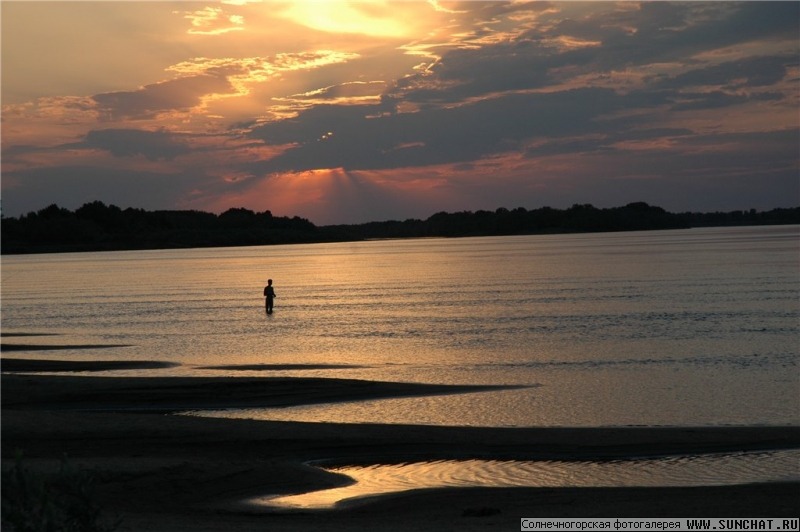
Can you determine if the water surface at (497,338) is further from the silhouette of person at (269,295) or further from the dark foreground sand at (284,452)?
the dark foreground sand at (284,452)

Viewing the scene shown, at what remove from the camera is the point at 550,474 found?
1605 centimetres

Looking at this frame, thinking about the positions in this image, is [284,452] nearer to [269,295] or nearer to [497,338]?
[497,338]

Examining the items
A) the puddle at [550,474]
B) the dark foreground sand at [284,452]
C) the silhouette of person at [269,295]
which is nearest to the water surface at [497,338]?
the silhouette of person at [269,295]

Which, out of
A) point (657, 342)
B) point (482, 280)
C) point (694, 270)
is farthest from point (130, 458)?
point (694, 270)

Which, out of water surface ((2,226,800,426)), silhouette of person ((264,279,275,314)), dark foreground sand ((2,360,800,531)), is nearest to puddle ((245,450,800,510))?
dark foreground sand ((2,360,800,531))

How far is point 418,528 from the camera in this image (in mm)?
12438

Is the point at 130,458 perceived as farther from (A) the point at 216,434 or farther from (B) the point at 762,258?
(B) the point at 762,258

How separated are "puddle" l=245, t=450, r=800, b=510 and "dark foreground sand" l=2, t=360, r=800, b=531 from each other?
46 cm

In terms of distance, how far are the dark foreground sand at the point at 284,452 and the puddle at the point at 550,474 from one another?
1.50 ft

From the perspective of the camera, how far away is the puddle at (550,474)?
593 inches

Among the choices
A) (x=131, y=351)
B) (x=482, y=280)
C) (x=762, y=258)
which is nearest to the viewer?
(x=131, y=351)

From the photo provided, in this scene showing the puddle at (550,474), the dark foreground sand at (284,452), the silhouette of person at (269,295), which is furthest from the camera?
the silhouette of person at (269,295)

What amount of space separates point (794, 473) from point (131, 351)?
26.3 m

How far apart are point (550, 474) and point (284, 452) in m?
5.15
